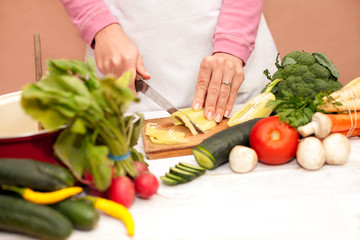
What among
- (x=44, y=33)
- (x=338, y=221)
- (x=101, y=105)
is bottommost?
Result: (x=44, y=33)

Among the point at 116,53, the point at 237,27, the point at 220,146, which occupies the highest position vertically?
the point at 237,27

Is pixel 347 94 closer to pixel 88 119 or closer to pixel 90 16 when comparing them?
pixel 88 119

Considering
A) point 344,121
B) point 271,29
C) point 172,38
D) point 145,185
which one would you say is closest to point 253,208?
point 145,185

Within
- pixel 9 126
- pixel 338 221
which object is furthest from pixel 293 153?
pixel 9 126

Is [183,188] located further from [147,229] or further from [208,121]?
[208,121]

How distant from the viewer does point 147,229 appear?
95 centimetres

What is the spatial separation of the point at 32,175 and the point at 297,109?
0.87 metres

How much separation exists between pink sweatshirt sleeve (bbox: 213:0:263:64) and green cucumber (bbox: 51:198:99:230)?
101cm

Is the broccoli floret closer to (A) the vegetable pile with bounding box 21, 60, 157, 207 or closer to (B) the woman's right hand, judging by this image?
(B) the woman's right hand

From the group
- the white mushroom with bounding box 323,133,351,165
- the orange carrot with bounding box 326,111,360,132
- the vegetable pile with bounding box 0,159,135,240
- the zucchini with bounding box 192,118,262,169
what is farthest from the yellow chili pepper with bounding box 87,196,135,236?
the orange carrot with bounding box 326,111,360,132

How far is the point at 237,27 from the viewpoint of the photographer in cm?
167

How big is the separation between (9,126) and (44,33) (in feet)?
5.87

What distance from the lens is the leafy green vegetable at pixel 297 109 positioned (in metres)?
1.22

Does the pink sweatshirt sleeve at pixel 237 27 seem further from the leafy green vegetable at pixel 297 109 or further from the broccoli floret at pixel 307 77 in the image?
the leafy green vegetable at pixel 297 109
